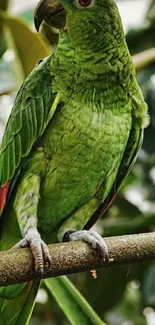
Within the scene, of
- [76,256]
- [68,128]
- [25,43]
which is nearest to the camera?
[76,256]

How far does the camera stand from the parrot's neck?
1465 millimetres

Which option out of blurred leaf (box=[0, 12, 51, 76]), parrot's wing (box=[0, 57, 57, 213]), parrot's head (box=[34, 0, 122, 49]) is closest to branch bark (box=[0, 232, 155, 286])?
parrot's wing (box=[0, 57, 57, 213])

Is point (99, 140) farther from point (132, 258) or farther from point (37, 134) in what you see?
point (132, 258)

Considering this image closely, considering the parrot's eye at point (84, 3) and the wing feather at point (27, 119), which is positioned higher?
the parrot's eye at point (84, 3)

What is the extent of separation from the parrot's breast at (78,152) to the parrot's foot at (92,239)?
0.20ft

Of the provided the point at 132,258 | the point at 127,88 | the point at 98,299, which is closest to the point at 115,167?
the point at 127,88

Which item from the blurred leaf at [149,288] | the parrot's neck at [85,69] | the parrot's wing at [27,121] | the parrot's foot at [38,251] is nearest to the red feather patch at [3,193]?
the parrot's wing at [27,121]

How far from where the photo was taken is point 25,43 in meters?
1.76

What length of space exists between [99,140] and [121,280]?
1.98ft

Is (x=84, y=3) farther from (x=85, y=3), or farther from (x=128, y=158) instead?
(x=128, y=158)

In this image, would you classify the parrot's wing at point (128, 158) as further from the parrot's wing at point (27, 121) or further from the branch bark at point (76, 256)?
the branch bark at point (76, 256)

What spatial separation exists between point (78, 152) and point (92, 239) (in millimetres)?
220

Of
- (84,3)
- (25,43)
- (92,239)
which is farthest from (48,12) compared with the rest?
(92,239)

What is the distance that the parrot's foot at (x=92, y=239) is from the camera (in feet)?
4.00
